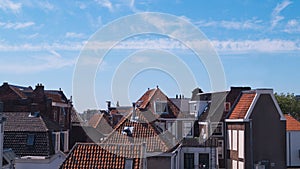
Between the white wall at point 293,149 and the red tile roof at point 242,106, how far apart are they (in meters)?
8.10

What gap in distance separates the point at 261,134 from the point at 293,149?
366 inches

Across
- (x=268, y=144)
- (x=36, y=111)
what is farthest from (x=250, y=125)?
(x=36, y=111)

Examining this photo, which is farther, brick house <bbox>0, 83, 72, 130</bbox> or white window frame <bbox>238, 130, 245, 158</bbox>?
white window frame <bbox>238, 130, 245, 158</bbox>

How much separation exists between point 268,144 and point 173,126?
6444 millimetres

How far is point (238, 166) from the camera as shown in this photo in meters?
29.5

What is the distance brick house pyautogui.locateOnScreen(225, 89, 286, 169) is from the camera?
→ 2855cm

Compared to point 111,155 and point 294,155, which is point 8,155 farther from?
point 294,155

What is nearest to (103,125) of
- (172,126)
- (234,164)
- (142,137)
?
(172,126)

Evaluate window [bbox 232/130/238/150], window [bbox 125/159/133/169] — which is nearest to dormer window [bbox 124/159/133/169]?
window [bbox 125/159/133/169]

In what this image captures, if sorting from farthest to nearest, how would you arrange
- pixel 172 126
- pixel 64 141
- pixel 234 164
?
pixel 172 126
pixel 234 164
pixel 64 141

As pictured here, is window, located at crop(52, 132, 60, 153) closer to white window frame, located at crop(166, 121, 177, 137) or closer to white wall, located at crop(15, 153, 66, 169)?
white wall, located at crop(15, 153, 66, 169)

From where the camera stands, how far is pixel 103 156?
17.4 meters

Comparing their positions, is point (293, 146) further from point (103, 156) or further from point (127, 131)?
point (103, 156)

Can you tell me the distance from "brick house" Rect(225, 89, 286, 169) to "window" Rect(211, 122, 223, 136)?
2003 millimetres
